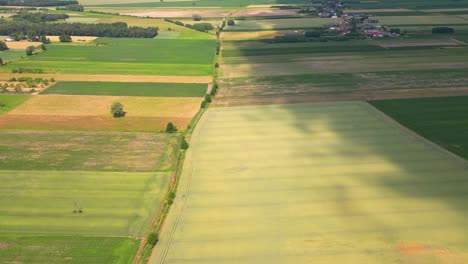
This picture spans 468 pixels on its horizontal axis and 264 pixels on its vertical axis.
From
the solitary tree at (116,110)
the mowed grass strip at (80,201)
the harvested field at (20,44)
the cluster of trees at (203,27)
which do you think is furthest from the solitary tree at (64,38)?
the mowed grass strip at (80,201)

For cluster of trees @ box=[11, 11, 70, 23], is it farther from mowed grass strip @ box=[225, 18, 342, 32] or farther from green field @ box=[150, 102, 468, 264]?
green field @ box=[150, 102, 468, 264]

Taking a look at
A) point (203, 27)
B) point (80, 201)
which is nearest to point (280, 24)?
point (203, 27)

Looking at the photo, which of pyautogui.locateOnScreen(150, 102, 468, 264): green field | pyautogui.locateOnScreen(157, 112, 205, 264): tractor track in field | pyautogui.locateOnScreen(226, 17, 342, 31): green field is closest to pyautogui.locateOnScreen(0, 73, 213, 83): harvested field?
pyautogui.locateOnScreen(150, 102, 468, 264): green field

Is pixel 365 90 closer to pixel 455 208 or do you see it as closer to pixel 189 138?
pixel 189 138

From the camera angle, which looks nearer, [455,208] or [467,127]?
[455,208]

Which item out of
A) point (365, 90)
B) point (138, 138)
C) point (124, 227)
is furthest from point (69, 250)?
point (365, 90)

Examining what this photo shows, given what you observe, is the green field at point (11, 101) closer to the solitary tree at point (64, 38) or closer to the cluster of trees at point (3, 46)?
the cluster of trees at point (3, 46)

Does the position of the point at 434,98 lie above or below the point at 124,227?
above
